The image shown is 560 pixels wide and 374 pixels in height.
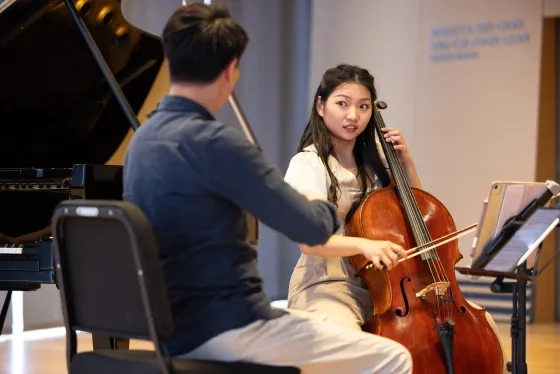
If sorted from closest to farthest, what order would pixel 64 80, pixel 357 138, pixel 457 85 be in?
pixel 357 138, pixel 64 80, pixel 457 85

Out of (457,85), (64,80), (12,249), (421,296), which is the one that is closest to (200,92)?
(421,296)

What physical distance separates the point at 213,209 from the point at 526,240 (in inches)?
38.5

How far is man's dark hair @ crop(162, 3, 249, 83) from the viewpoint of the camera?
5.55ft

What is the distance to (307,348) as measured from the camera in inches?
70.7

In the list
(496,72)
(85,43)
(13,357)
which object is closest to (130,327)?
(85,43)

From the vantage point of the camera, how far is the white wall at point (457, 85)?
5570 millimetres

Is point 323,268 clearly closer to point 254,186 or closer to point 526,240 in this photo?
point 526,240

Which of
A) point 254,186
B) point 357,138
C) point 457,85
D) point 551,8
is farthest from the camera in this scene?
point 457,85

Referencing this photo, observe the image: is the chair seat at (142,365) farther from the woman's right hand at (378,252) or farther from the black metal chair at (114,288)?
the woman's right hand at (378,252)

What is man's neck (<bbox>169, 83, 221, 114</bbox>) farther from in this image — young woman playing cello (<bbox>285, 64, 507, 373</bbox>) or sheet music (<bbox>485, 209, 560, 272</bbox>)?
sheet music (<bbox>485, 209, 560, 272</bbox>)

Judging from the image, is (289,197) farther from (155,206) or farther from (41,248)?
(41,248)

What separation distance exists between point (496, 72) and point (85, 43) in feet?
9.83

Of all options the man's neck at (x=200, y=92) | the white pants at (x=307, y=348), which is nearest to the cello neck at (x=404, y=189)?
the white pants at (x=307, y=348)

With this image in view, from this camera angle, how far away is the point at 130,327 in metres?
1.72
